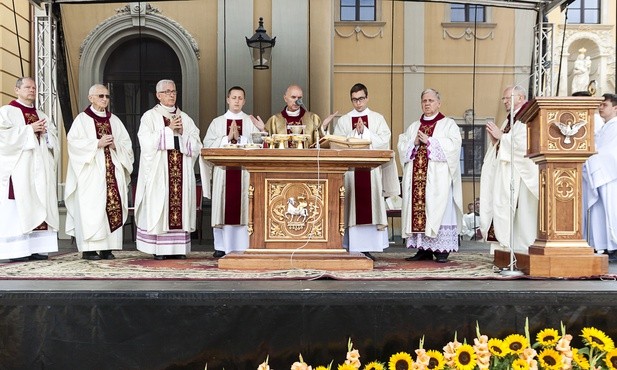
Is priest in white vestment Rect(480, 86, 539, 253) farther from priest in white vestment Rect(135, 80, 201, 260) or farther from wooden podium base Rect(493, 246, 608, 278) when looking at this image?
priest in white vestment Rect(135, 80, 201, 260)

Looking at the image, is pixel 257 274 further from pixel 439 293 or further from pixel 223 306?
pixel 439 293

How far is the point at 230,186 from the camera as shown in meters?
6.96

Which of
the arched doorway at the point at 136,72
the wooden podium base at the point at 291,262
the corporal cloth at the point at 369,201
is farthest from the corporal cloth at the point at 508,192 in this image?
the arched doorway at the point at 136,72

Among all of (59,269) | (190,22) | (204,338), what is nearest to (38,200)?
(59,269)

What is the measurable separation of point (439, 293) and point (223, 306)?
123cm

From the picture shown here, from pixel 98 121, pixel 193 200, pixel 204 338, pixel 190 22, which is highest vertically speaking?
pixel 190 22

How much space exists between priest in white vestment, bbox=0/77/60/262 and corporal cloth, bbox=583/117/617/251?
5.17m

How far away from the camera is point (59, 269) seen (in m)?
5.83

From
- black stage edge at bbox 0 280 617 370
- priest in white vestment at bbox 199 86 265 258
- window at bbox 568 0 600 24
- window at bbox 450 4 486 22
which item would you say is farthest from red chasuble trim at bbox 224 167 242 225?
window at bbox 568 0 600 24

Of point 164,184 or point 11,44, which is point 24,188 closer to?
point 164,184

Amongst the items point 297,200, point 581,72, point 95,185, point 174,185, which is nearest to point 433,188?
point 297,200

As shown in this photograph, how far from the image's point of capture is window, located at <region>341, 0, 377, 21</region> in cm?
1155

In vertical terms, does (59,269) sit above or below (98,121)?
below

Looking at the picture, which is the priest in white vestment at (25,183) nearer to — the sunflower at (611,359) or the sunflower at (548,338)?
the sunflower at (548,338)
